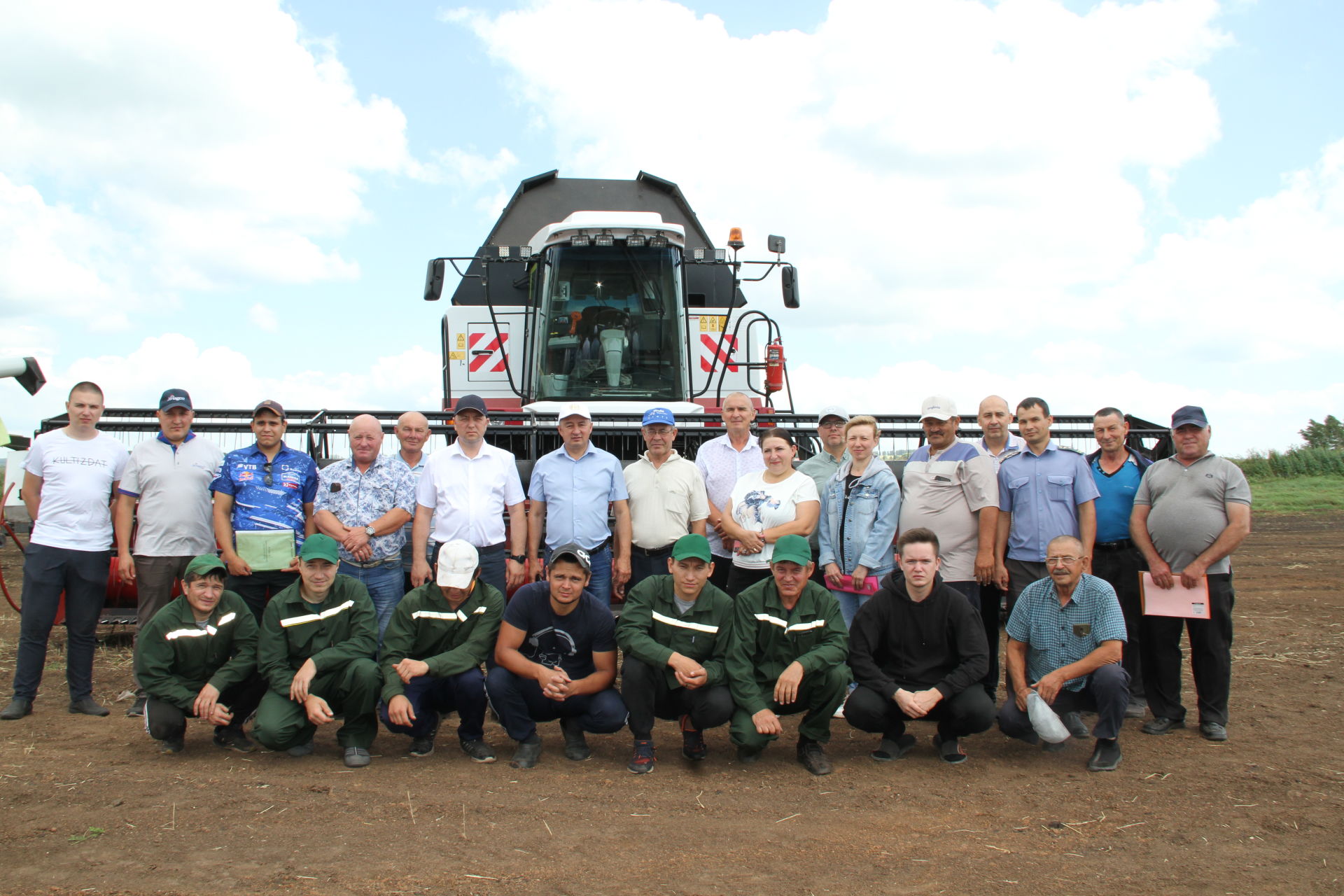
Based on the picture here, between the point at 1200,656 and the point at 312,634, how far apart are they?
4759 mm

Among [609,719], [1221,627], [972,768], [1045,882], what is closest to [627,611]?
[609,719]

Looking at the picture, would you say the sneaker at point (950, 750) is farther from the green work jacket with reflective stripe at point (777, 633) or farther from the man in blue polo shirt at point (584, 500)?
the man in blue polo shirt at point (584, 500)

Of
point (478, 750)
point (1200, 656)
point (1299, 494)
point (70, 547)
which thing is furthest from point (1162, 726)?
point (1299, 494)

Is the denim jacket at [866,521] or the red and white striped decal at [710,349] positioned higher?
the red and white striped decal at [710,349]

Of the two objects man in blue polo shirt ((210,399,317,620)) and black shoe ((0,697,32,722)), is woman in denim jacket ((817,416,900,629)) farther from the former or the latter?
black shoe ((0,697,32,722))

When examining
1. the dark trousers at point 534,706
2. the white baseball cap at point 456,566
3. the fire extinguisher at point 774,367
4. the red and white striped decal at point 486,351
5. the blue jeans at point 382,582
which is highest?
the red and white striped decal at point 486,351

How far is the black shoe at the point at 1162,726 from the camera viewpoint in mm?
5223

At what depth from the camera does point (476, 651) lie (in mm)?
4879

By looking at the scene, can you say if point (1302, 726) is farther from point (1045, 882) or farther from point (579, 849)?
point (579, 849)

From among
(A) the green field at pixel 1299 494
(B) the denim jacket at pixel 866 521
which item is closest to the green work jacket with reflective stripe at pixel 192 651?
(B) the denim jacket at pixel 866 521

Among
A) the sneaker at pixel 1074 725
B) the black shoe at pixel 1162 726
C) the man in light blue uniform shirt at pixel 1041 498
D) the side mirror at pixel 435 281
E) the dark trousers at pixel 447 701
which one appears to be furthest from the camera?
the side mirror at pixel 435 281

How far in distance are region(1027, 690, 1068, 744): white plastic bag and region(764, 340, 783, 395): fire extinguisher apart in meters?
4.59

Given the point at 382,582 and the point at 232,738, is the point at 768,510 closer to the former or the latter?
the point at 382,582

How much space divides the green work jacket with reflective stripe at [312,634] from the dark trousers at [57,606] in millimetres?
1404
